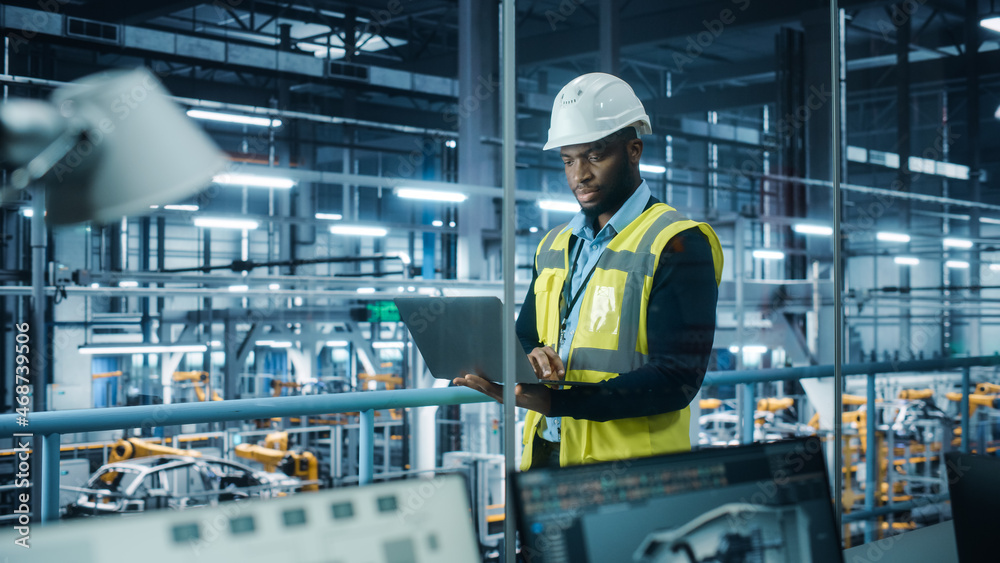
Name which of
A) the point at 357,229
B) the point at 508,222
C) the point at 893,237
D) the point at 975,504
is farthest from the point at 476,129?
the point at 975,504

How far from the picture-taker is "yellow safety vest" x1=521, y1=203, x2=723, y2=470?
1.44 m

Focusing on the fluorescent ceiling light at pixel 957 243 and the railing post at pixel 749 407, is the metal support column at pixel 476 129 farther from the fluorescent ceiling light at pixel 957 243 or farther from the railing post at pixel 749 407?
the railing post at pixel 749 407

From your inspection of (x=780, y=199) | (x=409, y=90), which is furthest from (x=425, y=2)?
(x=780, y=199)

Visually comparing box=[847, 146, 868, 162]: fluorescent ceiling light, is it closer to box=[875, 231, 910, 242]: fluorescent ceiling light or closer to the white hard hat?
box=[875, 231, 910, 242]: fluorescent ceiling light

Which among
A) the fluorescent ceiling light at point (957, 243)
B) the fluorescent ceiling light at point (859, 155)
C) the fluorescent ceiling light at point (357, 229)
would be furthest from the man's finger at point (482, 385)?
the fluorescent ceiling light at point (859, 155)

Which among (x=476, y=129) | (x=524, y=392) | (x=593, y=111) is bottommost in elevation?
(x=524, y=392)

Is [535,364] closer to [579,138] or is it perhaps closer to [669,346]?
[669,346]

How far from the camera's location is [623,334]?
4.78 ft

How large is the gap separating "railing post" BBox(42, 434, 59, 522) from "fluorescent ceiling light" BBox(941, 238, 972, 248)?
23.1 feet

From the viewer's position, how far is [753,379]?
277 centimetres

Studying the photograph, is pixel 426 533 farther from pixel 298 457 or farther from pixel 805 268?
pixel 805 268

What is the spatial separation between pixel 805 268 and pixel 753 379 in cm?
873

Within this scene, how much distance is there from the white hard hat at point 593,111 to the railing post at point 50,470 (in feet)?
3.84

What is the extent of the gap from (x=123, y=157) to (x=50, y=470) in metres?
1.08
